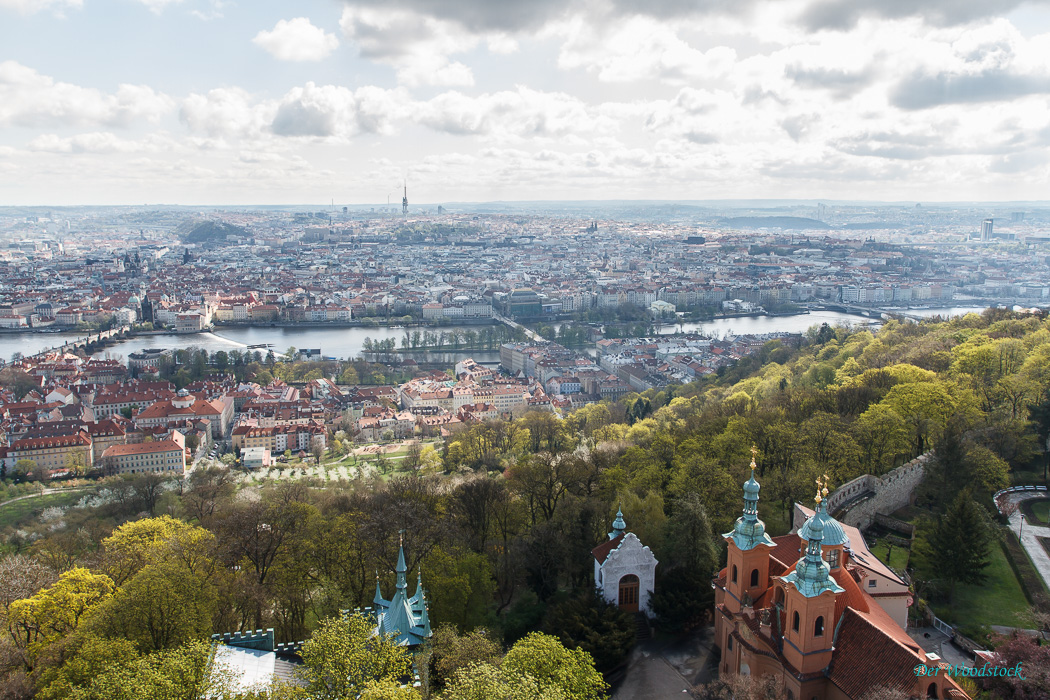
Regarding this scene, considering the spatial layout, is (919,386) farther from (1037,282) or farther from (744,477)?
(1037,282)

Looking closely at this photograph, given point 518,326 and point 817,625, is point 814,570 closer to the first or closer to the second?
point 817,625

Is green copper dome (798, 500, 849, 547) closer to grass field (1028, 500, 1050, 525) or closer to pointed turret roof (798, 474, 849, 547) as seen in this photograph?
pointed turret roof (798, 474, 849, 547)

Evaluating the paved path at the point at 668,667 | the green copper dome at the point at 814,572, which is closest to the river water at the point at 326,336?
the paved path at the point at 668,667

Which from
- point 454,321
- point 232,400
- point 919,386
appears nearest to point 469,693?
point 919,386

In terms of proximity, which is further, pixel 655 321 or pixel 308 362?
pixel 655 321

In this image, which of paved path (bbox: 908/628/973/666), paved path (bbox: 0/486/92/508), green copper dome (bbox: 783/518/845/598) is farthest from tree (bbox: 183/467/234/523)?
paved path (bbox: 908/628/973/666)
